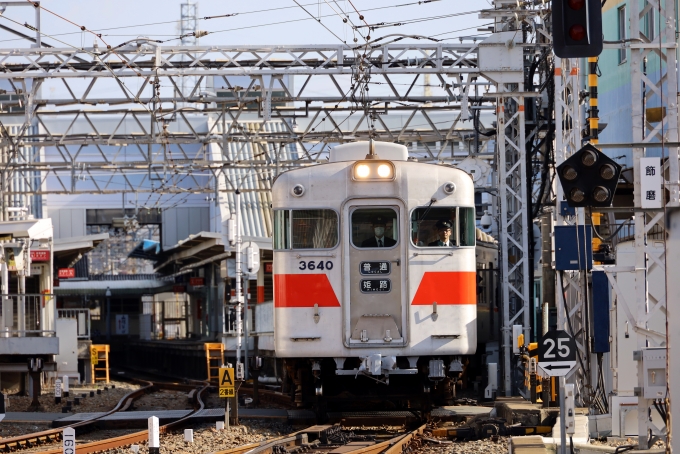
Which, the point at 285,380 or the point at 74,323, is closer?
the point at 285,380

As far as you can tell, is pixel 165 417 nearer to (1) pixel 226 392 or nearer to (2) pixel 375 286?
(1) pixel 226 392

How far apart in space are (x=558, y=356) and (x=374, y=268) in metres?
3.95

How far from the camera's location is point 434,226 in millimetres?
12891

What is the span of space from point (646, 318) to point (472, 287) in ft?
11.8

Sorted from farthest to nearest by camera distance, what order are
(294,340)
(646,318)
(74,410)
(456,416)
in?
1. (74,410)
2. (456,416)
3. (294,340)
4. (646,318)

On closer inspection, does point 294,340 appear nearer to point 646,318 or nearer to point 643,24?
point 646,318

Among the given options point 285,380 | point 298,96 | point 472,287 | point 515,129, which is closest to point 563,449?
point 472,287

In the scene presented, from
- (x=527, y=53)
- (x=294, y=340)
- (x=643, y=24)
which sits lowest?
(x=294, y=340)

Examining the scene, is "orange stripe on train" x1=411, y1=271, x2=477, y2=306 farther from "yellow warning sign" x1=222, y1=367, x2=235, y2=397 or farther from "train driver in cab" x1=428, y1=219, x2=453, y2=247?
"yellow warning sign" x1=222, y1=367, x2=235, y2=397

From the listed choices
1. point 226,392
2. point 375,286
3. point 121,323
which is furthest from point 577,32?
point 121,323

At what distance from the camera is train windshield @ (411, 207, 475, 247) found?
12.8m

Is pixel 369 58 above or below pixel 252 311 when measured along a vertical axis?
above

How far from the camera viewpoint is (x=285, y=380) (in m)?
14.1

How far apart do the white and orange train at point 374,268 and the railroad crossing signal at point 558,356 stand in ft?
11.6
